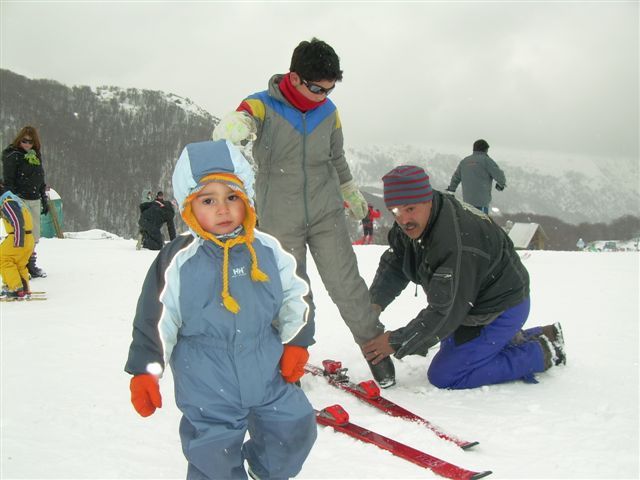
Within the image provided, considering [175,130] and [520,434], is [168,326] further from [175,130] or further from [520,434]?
[175,130]

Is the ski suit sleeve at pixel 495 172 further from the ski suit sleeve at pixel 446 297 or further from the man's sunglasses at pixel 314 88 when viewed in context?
the man's sunglasses at pixel 314 88

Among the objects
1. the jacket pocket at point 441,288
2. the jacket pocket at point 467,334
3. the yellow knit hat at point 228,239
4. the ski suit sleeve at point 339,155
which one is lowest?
the jacket pocket at point 467,334

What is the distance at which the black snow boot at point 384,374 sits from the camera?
3262mm

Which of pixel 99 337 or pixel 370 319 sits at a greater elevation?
pixel 370 319

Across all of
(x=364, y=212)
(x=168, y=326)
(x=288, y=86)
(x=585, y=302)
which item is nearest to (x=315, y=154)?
(x=288, y=86)

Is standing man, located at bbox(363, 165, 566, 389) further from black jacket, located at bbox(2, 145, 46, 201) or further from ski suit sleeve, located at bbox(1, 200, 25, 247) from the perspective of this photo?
black jacket, located at bbox(2, 145, 46, 201)

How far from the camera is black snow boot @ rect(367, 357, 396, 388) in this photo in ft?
10.7

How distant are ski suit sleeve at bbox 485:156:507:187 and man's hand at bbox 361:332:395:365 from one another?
232 inches

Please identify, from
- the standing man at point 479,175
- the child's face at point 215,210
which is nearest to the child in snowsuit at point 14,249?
the child's face at point 215,210

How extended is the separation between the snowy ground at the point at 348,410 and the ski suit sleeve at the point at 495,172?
3.59 metres

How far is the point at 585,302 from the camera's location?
5.76m

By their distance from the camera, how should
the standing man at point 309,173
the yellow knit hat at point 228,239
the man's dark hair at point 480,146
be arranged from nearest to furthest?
the yellow knit hat at point 228,239
the standing man at point 309,173
the man's dark hair at point 480,146

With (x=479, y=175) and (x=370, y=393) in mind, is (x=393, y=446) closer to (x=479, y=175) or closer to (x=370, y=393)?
(x=370, y=393)

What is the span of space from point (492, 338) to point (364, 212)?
130 centimetres
